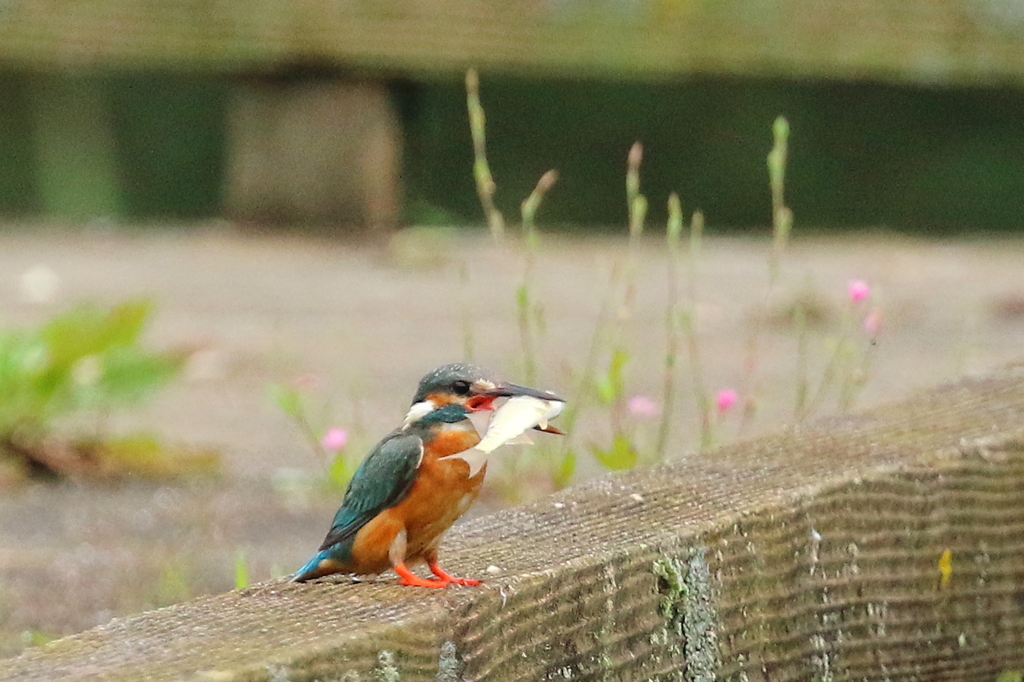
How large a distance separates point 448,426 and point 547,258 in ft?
15.9

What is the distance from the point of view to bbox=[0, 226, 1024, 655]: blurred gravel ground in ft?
9.07

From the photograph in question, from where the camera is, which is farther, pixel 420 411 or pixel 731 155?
pixel 731 155

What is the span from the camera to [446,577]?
59.2 inches

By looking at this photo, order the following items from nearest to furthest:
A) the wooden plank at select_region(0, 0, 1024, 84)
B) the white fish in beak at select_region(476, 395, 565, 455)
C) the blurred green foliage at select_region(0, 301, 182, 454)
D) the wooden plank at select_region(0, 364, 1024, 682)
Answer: the wooden plank at select_region(0, 364, 1024, 682), the white fish in beak at select_region(476, 395, 565, 455), the blurred green foliage at select_region(0, 301, 182, 454), the wooden plank at select_region(0, 0, 1024, 84)

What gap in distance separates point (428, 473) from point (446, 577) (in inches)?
3.7

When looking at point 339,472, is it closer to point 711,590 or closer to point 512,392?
point 711,590

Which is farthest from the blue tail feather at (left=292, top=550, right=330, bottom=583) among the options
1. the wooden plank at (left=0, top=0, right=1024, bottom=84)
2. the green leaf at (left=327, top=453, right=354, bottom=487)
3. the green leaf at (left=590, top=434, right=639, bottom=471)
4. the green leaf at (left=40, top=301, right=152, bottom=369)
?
the wooden plank at (left=0, top=0, right=1024, bottom=84)

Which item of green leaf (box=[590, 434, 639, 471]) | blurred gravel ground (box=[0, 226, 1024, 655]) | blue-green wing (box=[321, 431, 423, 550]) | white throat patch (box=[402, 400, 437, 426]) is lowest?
blurred gravel ground (box=[0, 226, 1024, 655])

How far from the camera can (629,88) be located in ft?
22.8

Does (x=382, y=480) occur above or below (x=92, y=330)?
above

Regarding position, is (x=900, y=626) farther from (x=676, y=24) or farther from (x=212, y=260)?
(x=212, y=260)

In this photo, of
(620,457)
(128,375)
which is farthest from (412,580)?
(128,375)

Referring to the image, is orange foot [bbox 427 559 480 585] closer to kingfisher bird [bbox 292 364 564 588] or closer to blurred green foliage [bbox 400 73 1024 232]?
kingfisher bird [bbox 292 364 564 588]

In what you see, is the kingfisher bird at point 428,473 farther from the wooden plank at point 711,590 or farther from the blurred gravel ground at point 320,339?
the blurred gravel ground at point 320,339
